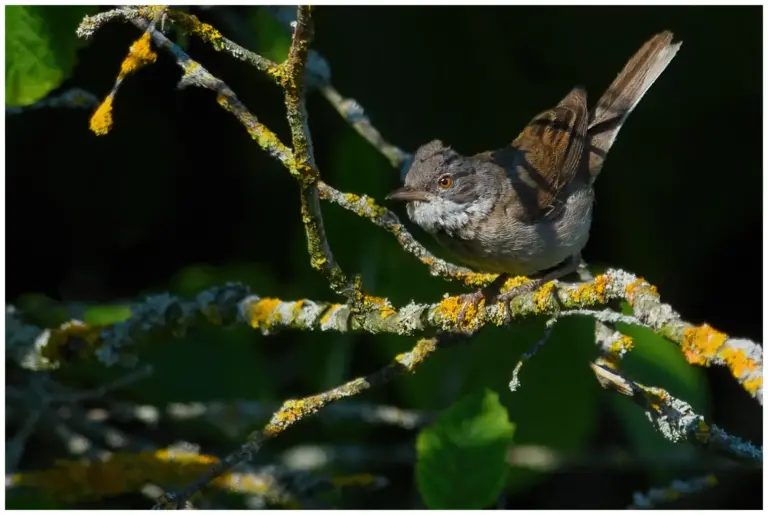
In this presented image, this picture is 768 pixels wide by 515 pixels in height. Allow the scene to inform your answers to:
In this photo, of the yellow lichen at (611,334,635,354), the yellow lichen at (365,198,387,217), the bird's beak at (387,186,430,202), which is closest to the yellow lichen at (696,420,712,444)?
the yellow lichen at (611,334,635,354)

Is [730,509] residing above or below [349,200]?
below

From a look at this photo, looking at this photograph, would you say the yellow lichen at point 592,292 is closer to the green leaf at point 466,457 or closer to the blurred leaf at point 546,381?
the green leaf at point 466,457

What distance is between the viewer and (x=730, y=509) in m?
4.43

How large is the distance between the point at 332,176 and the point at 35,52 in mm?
1314

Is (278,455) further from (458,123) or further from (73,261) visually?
(458,123)

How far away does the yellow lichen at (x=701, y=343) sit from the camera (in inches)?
78.0

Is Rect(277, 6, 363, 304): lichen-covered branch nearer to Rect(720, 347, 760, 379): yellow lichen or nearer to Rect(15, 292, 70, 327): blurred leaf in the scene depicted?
Rect(720, 347, 760, 379): yellow lichen

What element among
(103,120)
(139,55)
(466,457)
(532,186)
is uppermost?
(532,186)

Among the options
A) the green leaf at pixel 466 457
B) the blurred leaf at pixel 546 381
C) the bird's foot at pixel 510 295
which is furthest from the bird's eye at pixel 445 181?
the green leaf at pixel 466 457

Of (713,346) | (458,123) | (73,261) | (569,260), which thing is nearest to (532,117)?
(458,123)

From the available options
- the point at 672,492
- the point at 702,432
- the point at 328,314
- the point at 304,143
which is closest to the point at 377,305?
the point at 328,314

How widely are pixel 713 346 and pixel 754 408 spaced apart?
3.12 metres

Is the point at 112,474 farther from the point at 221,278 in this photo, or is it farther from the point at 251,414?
the point at 221,278

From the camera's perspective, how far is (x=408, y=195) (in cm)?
386
